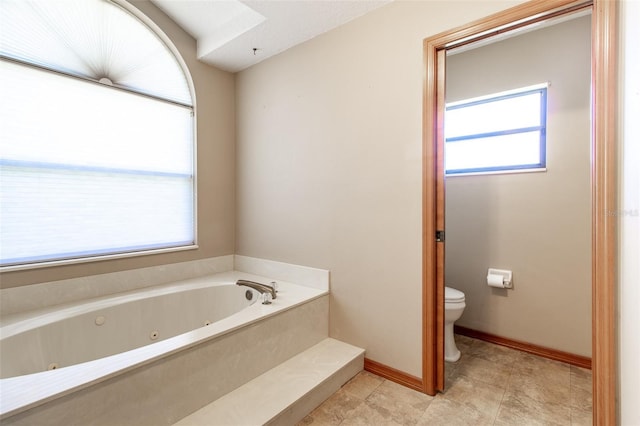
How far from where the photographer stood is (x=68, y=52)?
190cm

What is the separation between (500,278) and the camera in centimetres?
228

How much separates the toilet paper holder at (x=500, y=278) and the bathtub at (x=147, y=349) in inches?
51.6

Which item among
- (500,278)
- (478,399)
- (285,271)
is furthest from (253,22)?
(478,399)

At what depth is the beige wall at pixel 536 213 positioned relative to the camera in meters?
2.00

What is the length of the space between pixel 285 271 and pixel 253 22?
1.83 metres

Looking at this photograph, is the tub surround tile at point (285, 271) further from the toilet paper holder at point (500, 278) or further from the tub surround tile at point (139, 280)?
the toilet paper holder at point (500, 278)

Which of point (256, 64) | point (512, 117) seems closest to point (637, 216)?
point (512, 117)

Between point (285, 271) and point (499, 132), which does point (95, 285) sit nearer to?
point (285, 271)

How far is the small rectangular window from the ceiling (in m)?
1.05

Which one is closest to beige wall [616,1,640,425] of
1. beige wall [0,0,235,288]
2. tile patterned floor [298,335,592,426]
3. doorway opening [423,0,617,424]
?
doorway opening [423,0,617,424]

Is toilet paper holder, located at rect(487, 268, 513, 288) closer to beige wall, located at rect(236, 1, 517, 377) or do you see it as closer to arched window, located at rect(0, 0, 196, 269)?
beige wall, located at rect(236, 1, 517, 377)

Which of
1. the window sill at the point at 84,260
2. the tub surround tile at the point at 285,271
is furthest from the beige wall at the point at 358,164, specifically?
the window sill at the point at 84,260

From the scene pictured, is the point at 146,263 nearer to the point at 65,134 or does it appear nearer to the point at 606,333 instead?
the point at 65,134

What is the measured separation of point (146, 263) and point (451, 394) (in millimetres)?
2276
